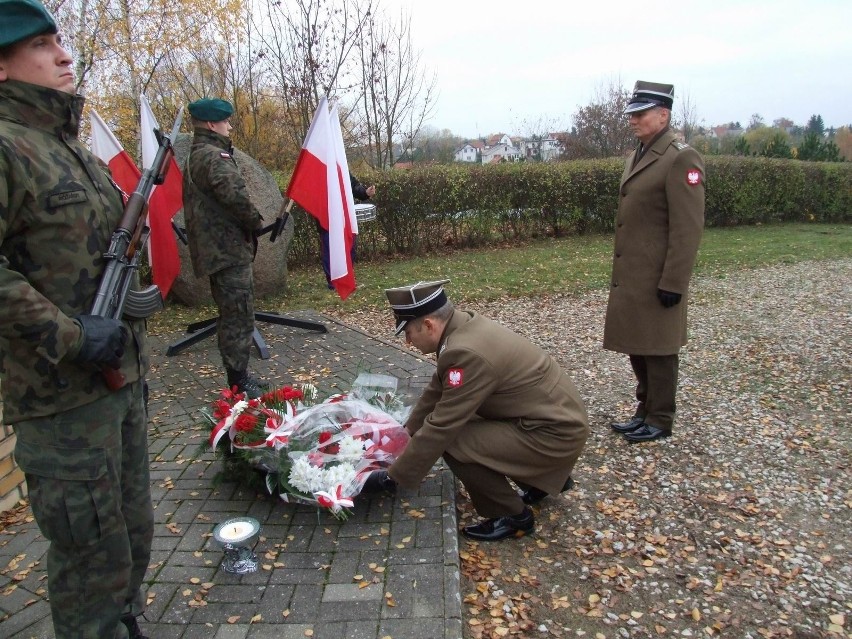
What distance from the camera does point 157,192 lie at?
534 centimetres

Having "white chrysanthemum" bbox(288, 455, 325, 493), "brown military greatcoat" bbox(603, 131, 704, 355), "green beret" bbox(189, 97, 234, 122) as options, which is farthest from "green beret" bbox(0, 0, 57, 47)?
"brown military greatcoat" bbox(603, 131, 704, 355)

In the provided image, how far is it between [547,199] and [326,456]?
1129cm

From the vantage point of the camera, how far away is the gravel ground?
2789mm

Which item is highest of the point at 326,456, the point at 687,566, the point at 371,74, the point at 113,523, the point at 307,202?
the point at 371,74

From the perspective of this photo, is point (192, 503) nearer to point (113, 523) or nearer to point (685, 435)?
point (113, 523)

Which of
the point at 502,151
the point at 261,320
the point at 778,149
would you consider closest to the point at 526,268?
the point at 261,320

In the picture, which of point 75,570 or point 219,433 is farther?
point 219,433

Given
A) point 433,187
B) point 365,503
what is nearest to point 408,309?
point 365,503

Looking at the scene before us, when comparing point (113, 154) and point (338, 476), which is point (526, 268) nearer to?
point (113, 154)

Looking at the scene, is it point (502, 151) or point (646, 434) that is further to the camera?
point (502, 151)

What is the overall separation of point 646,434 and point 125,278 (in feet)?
11.4

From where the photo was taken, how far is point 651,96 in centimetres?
399

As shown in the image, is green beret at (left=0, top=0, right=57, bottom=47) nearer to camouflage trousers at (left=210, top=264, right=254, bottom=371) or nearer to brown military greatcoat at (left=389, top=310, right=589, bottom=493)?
brown military greatcoat at (left=389, top=310, right=589, bottom=493)

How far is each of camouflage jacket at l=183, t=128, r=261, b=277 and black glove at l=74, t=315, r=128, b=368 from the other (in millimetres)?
2884
